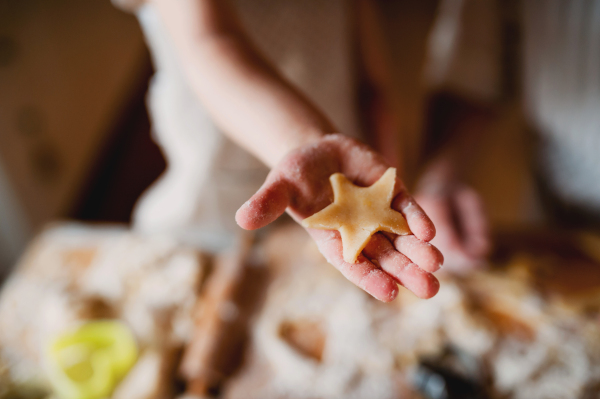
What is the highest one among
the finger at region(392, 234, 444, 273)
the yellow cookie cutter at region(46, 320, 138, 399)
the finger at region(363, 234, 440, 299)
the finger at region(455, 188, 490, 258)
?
the finger at region(455, 188, 490, 258)

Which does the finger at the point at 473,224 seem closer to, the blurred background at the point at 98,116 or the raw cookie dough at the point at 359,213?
the blurred background at the point at 98,116

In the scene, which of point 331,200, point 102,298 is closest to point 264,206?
point 331,200

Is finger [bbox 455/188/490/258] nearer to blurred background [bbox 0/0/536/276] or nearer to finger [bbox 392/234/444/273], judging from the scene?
blurred background [bbox 0/0/536/276]

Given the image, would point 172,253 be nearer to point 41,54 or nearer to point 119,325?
point 119,325

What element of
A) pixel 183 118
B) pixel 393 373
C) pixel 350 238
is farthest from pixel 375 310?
pixel 183 118

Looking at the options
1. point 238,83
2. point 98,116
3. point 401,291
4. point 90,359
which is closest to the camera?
point 238,83

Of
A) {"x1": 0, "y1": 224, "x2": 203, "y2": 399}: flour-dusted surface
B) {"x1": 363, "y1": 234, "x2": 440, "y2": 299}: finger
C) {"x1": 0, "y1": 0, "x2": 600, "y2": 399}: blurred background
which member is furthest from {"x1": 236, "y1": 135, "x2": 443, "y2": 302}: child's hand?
{"x1": 0, "y1": 224, "x2": 203, "y2": 399}: flour-dusted surface

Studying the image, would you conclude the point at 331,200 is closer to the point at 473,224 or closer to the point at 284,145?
the point at 284,145
